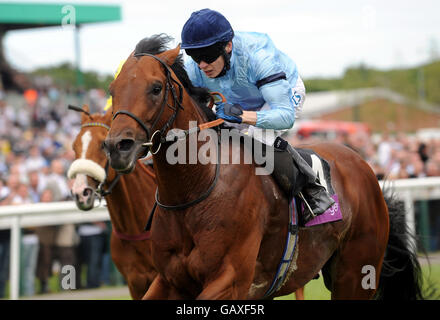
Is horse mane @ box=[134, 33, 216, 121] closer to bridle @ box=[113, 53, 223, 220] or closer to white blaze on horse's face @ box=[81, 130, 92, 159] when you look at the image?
bridle @ box=[113, 53, 223, 220]

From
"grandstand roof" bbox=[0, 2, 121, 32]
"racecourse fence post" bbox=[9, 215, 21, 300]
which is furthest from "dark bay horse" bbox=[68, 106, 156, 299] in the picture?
"grandstand roof" bbox=[0, 2, 121, 32]

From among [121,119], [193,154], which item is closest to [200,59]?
[193,154]

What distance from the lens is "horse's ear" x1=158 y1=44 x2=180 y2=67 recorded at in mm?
3182

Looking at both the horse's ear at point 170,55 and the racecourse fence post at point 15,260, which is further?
the racecourse fence post at point 15,260

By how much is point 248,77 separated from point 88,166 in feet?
5.49

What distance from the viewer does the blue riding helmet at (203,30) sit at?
3.24 metres

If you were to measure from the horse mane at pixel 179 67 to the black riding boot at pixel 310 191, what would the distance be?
53 centimetres

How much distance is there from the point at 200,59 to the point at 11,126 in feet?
44.5

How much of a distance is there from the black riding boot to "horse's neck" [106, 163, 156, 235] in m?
1.48

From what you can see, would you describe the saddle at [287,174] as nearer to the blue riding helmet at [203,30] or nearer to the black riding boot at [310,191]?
the black riding boot at [310,191]

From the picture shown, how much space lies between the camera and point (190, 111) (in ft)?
10.7

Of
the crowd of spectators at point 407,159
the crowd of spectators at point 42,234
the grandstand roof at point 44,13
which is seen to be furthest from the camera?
the grandstand roof at point 44,13

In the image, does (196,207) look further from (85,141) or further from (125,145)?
(85,141)

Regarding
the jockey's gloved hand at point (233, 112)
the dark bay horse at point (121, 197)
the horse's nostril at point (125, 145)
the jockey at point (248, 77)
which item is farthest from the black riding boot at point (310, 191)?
the dark bay horse at point (121, 197)
